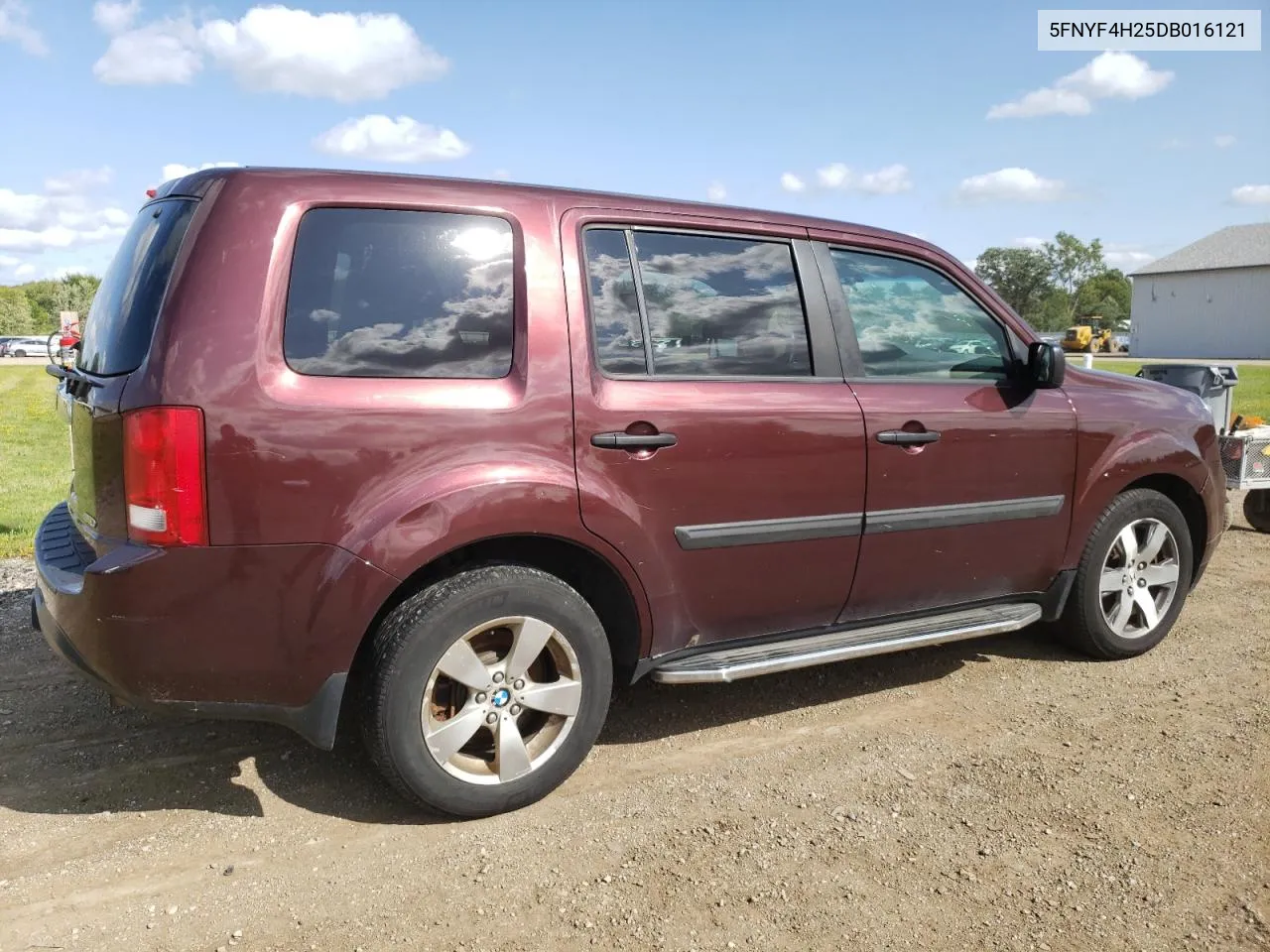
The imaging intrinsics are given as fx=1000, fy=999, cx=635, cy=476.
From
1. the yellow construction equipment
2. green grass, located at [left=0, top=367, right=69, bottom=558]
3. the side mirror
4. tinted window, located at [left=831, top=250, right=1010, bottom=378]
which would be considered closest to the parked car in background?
green grass, located at [left=0, top=367, right=69, bottom=558]

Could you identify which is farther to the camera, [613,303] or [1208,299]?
[1208,299]

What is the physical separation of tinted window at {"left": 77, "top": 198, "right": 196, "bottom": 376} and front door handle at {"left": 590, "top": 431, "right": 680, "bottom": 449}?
4.31ft

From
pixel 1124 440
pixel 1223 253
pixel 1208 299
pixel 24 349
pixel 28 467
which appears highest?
pixel 1223 253

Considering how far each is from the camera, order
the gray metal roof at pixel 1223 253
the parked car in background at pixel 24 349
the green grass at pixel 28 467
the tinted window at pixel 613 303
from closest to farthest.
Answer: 1. the tinted window at pixel 613 303
2. the green grass at pixel 28 467
3. the gray metal roof at pixel 1223 253
4. the parked car in background at pixel 24 349

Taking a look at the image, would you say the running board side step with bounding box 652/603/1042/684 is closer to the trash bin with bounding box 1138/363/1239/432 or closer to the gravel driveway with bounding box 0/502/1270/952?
the gravel driveway with bounding box 0/502/1270/952

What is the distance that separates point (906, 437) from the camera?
12.3 feet

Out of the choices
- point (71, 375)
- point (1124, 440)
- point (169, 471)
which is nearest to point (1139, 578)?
point (1124, 440)

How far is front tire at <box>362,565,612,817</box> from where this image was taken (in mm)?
2916

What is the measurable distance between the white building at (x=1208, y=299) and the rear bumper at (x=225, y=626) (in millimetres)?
55964

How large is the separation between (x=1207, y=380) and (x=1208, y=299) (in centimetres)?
5384

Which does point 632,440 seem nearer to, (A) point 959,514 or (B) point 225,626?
(B) point 225,626

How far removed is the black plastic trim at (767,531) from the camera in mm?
3363

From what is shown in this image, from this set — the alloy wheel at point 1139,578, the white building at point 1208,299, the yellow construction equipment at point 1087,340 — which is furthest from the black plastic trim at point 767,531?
the yellow construction equipment at point 1087,340

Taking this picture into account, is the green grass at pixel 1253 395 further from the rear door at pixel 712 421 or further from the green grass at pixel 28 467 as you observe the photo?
the green grass at pixel 28 467
